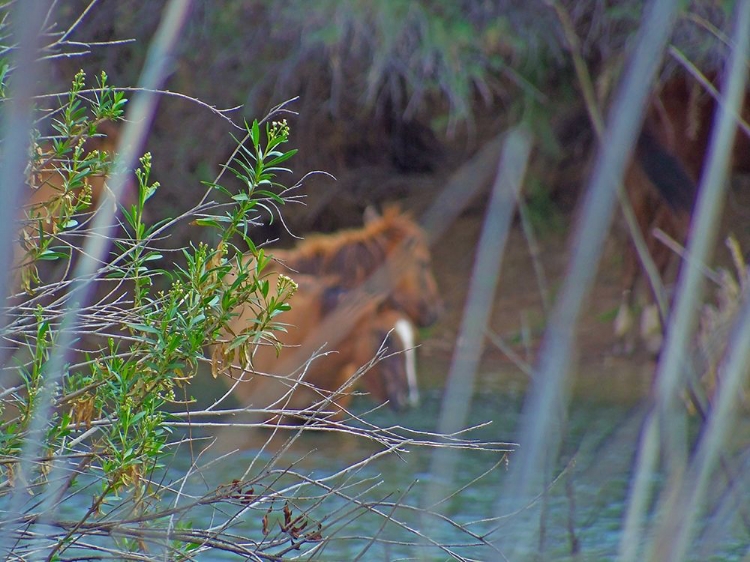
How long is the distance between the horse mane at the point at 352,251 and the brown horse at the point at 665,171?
132 centimetres

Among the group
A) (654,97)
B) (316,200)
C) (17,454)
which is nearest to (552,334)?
(17,454)

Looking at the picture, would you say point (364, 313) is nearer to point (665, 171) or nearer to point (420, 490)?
point (420, 490)

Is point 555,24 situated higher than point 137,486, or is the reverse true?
point 555,24


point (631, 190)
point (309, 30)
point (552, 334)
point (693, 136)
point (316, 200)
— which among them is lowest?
point (316, 200)

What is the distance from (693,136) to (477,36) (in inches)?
53.9

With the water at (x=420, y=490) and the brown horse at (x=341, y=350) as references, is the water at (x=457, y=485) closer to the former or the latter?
the water at (x=420, y=490)

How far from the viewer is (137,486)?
4.77ft

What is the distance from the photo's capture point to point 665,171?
16.6 ft

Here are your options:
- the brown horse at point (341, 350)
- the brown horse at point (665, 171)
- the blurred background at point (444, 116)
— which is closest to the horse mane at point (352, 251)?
the brown horse at point (341, 350)

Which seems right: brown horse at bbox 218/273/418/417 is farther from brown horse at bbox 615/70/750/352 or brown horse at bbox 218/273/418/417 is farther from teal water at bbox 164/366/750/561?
brown horse at bbox 615/70/750/352

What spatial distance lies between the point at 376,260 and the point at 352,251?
0.40 feet

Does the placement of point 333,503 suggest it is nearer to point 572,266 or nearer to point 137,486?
point 137,486

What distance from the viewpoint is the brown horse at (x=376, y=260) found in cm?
444

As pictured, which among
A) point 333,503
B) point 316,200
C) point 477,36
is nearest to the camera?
point 333,503
